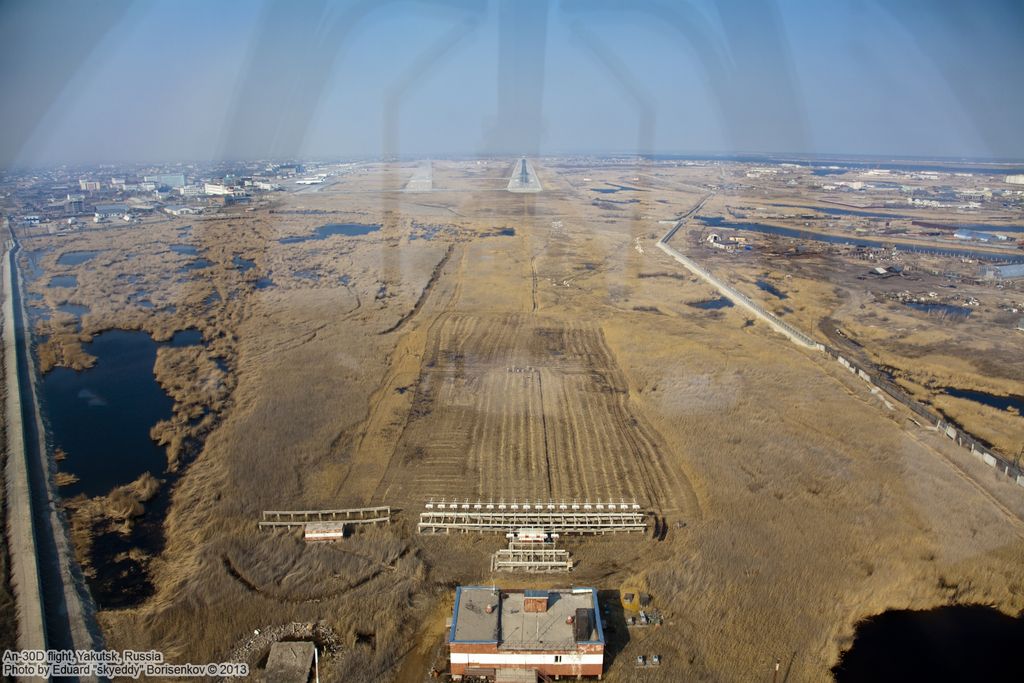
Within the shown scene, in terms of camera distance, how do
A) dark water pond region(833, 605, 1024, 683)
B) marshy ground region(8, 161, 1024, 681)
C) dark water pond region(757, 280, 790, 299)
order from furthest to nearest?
1. dark water pond region(757, 280, 790, 299)
2. marshy ground region(8, 161, 1024, 681)
3. dark water pond region(833, 605, 1024, 683)

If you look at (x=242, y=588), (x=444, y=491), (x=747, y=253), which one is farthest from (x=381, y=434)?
(x=747, y=253)

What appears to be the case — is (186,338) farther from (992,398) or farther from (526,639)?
(992,398)

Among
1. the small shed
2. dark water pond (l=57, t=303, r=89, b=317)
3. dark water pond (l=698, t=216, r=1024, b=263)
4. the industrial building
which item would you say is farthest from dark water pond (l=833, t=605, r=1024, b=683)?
dark water pond (l=698, t=216, r=1024, b=263)

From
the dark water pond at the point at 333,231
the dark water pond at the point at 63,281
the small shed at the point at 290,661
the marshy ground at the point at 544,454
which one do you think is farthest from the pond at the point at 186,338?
the dark water pond at the point at 333,231

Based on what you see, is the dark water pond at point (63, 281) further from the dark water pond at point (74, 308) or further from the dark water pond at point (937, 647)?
the dark water pond at point (937, 647)

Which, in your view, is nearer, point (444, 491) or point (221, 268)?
point (444, 491)

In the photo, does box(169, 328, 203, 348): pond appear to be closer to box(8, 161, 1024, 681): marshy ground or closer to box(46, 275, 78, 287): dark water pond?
box(8, 161, 1024, 681): marshy ground

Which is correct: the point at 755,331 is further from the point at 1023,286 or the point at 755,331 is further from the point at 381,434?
the point at 1023,286
